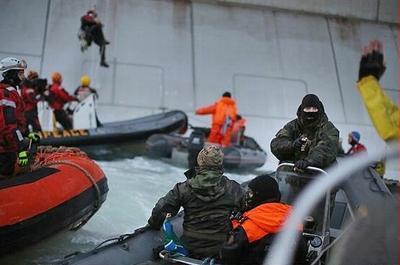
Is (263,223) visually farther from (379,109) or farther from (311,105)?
(379,109)

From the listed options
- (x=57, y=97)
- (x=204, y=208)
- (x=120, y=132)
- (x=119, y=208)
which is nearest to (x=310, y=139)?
(x=204, y=208)

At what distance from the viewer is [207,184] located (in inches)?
126

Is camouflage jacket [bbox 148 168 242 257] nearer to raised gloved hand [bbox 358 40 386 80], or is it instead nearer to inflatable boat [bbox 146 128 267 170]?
raised gloved hand [bbox 358 40 386 80]

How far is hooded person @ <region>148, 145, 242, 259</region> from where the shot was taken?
3.21 m

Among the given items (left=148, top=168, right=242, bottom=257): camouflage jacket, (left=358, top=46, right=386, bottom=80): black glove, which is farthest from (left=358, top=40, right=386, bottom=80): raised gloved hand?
(left=148, top=168, right=242, bottom=257): camouflage jacket

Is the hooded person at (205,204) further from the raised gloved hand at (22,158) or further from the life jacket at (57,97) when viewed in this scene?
the life jacket at (57,97)

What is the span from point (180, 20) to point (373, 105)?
986cm

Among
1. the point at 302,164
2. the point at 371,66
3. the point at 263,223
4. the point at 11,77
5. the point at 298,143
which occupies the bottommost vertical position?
the point at 263,223

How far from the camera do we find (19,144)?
423cm

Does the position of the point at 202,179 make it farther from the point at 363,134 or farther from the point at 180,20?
the point at 180,20

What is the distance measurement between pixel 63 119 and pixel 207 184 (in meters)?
6.00

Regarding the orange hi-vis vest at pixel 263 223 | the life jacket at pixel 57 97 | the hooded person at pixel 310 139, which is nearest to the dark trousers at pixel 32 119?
the life jacket at pixel 57 97

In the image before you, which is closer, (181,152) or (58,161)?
(58,161)

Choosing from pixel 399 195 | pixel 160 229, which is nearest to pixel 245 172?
pixel 160 229
